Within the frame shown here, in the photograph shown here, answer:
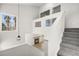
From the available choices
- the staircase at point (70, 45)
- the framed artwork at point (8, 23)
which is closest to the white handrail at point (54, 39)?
the staircase at point (70, 45)

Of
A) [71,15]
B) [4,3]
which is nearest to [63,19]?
[71,15]

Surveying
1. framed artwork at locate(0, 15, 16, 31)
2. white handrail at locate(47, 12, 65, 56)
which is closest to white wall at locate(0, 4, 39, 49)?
framed artwork at locate(0, 15, 16, 31)

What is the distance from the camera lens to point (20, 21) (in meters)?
2.44

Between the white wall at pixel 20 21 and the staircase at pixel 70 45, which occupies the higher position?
the white wall at pixel 20 21

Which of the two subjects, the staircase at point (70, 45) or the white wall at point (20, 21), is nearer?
the white wall at point (20, 21)

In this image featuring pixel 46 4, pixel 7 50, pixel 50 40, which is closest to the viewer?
pixel 7 50

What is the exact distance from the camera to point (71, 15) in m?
3.33

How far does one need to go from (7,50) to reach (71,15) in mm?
2132

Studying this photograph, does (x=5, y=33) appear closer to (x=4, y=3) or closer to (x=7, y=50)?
(x=7, y=50)

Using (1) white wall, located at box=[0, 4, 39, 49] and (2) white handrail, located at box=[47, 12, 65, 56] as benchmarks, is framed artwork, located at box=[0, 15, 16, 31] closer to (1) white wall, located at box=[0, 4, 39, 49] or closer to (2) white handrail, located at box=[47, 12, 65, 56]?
(1) white wall, located at box=[0, 4, 39, 49]

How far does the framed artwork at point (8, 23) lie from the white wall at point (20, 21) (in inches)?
3.5

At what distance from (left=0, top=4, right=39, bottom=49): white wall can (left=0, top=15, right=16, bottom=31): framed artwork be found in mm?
89

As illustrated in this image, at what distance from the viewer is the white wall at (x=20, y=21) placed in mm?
2371

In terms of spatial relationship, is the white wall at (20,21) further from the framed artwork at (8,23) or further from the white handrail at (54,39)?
the white handrail at (54,39)
